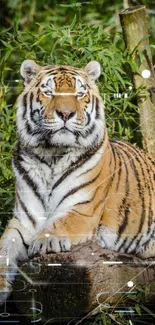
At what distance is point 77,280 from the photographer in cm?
365

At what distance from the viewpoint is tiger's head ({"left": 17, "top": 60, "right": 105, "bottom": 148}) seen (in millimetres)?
3854

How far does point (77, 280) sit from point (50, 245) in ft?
0.50

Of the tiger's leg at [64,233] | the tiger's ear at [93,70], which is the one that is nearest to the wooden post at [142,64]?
the tiger's ear at [93,70]

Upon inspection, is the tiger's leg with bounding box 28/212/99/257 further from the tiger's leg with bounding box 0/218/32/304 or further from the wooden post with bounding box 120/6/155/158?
the wooden post with bounding box 120/6/155/158

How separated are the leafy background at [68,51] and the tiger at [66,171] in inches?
1.6

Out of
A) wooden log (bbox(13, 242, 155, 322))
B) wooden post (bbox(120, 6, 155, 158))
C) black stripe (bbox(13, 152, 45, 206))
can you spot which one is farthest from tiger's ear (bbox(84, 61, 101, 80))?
wooden log (bbox(13, 242, 155, 322))

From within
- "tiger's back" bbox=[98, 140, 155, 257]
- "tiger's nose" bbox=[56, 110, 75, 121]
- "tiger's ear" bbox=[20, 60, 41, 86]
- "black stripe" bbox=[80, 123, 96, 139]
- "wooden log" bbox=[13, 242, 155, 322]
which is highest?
"tiger's ear" bbox=[20, 60, 41, 86]

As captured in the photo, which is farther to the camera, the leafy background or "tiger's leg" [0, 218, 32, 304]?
the leafy background

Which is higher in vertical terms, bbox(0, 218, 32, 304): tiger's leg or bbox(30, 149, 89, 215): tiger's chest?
bbox(30, 149, 89, 215): tiger's chest

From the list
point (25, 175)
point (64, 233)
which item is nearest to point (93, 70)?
point (25, 175)

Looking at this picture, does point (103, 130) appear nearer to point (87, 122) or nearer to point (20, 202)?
point (87, 122)

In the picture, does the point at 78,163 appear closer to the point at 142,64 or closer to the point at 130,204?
the point at 130,204

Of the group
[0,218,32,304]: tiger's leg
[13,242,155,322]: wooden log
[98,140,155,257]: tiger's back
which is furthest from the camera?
[98,140,155,257]: tiger's back

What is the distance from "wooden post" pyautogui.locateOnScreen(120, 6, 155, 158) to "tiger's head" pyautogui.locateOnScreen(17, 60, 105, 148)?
0.16m
